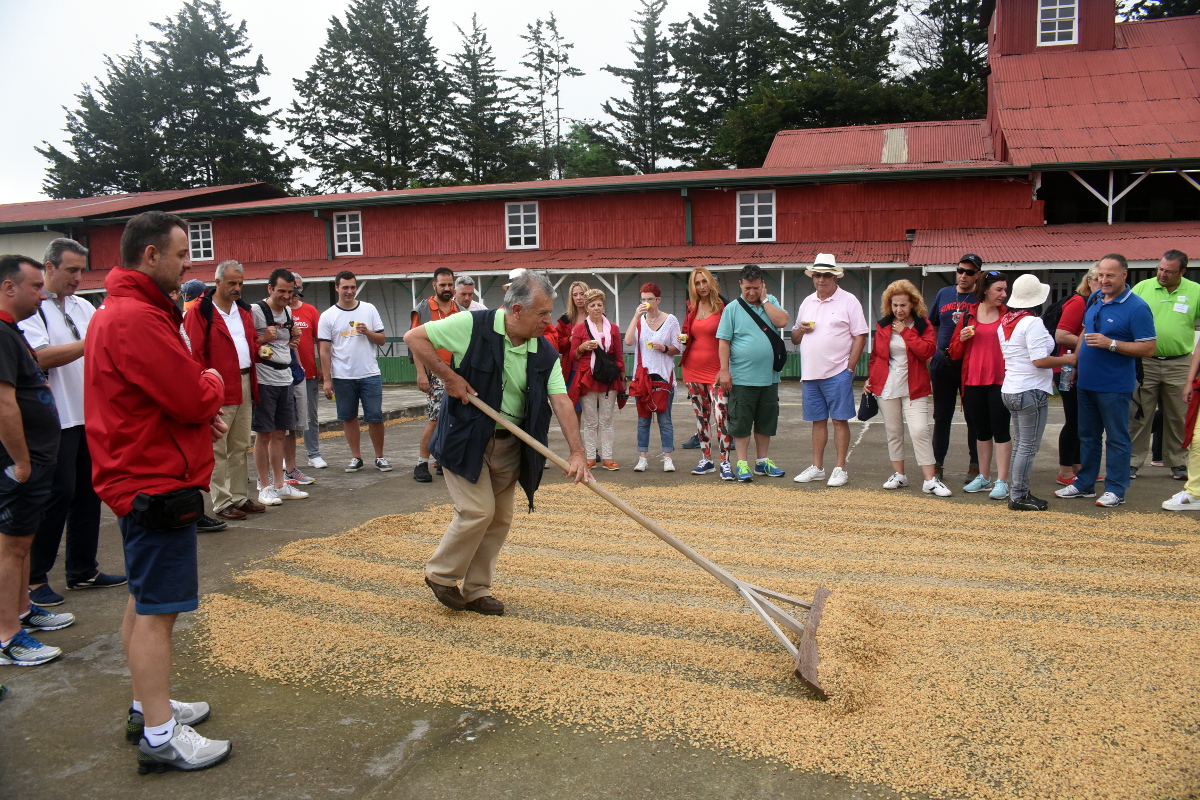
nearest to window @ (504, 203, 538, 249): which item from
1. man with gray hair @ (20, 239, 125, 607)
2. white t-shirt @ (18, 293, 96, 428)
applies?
man with gray hair @ (20, 239, 125, 607)

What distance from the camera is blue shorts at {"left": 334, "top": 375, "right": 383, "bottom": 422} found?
826 centimetres

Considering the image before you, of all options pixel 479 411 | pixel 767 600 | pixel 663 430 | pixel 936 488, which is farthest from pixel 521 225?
pixel 767 600

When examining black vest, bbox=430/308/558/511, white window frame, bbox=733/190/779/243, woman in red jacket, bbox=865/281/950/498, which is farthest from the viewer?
white window frame, bbox=733/190/779/243

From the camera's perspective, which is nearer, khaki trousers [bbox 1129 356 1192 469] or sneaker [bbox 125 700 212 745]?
sneaker [bbox 125 700 212 745]

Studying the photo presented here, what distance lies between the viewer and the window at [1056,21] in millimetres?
23922

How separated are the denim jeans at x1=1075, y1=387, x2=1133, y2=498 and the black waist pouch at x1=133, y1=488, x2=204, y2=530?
651 centimetres

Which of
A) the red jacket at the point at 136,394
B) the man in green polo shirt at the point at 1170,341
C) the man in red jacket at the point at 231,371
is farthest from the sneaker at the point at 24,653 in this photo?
the man in green polo shirt at the point at 1170,341

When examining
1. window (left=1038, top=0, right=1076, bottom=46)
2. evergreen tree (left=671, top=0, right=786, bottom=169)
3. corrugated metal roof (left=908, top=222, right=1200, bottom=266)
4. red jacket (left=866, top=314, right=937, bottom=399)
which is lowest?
red jacket (left=866, top=314, right=937, bottom=399)

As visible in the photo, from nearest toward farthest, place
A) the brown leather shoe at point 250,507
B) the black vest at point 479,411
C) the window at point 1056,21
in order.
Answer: the black vest at point 479,411 → the brown leather shoe at point 250,507 → the window at point 1056,21

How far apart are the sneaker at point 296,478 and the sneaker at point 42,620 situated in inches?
134

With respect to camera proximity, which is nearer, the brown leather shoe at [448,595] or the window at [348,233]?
the brown leather shoe at [448,595]

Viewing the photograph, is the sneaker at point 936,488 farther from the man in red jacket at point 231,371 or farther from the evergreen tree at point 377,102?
the evergreen tree at point 377,102

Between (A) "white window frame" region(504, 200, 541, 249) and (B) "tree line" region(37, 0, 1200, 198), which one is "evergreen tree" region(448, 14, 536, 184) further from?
(A) "white window frame" region(504, 200, 541, 249)

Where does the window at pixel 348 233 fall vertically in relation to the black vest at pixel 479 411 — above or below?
above
